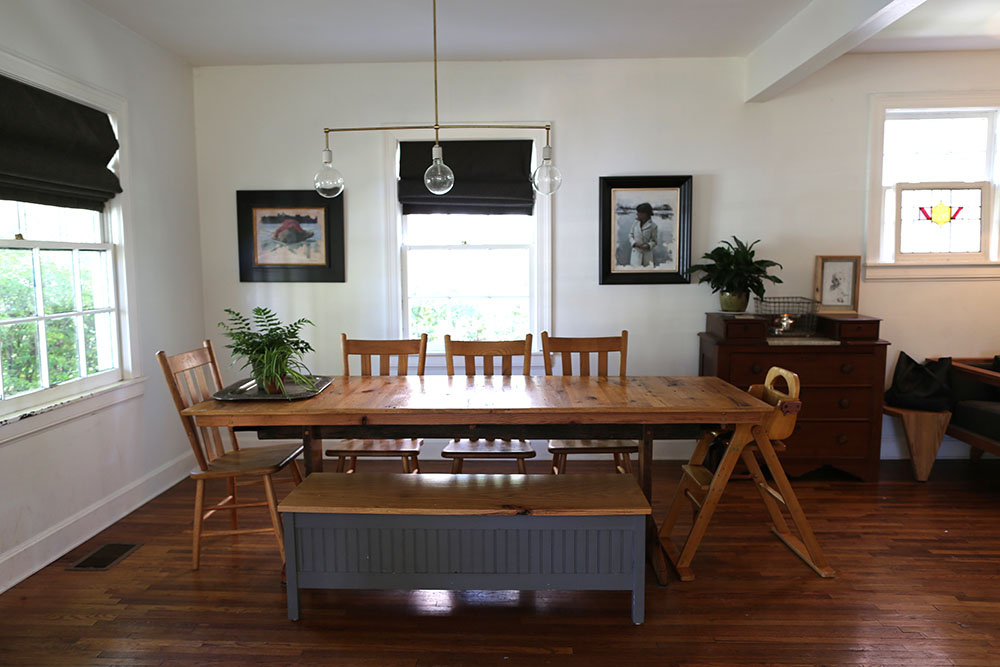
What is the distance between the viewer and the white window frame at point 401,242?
168 inches

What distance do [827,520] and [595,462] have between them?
4.84 feet

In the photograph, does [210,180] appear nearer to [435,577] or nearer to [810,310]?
[435,577]

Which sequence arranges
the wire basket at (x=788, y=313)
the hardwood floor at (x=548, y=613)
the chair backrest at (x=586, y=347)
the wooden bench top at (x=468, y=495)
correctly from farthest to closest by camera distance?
1. the wire basket at (x=788, y=313)
2. the chair backrest at (x=586, y=347)
3. the wooden bench top at (x=468, y=495)
4. the hardwood floor at (x=548, y=613)

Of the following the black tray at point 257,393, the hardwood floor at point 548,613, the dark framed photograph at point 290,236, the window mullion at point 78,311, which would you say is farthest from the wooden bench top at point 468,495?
the dark framed photograph at point 290,236

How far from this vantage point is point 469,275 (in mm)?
4438

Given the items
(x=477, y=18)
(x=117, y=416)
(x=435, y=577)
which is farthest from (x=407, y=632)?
(x=477, y=18)

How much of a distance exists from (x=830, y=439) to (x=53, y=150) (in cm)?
457

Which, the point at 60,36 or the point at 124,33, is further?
the point at 124,33

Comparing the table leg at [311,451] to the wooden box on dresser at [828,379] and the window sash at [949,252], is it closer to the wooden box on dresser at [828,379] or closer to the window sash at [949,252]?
the wooden box on dresser at [828,379]

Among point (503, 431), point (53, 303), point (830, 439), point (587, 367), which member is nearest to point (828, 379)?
point (830, 439)

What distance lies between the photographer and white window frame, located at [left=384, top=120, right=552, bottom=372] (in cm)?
427

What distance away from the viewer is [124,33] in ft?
11.6

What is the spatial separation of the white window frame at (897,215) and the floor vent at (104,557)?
4729mm

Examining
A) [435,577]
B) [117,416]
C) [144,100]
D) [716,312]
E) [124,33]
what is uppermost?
[124,33]
